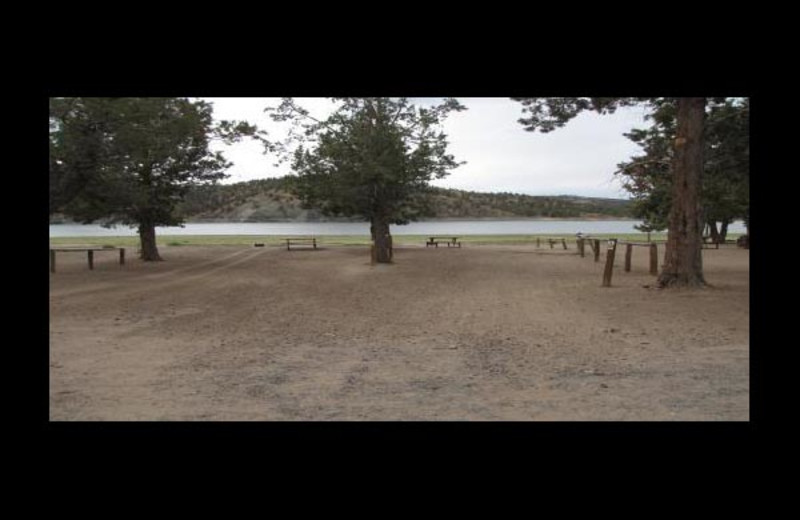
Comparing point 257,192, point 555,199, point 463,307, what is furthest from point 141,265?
point 555,199

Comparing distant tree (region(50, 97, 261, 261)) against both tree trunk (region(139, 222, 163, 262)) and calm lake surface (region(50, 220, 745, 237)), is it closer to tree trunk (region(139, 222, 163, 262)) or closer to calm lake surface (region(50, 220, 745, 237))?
tree trunk (region(139, 222, 163, 262))

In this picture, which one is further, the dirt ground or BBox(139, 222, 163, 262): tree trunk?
BBox(139, 222, 163, 262): tree trunk

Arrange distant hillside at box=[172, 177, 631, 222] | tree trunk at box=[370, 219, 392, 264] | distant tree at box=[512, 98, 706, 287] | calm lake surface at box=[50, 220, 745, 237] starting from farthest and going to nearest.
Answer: distant hillside at box=[172, 177, 631, 222]
calm lake surface at box=[50, 220, 745, 237]
tree trunk at box=[370, 219, 392, 264]
distant tree at box=[512, 98, 706, 287]

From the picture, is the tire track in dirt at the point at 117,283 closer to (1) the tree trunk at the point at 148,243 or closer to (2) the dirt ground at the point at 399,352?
(2) the dirt ground at the point at 399,352

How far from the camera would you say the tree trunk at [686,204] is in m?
13.9

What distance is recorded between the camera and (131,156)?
1809 centimetres

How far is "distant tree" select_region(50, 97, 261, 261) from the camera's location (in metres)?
15.4

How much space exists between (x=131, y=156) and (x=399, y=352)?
43.6 ft

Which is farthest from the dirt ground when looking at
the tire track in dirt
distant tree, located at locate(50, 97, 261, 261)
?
distant tree, located at locate(50, 97, 261, 261)

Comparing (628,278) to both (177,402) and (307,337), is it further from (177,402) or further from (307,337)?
(177,402)

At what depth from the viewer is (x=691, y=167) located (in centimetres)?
1397

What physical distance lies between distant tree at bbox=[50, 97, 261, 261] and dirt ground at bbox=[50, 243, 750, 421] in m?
2.79

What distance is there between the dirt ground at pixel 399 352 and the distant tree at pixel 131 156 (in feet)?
9.15

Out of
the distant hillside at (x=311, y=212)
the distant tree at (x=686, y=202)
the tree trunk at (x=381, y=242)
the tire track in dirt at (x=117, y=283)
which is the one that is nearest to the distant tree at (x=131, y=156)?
the tire track in dirt at (x=117, y=283)
